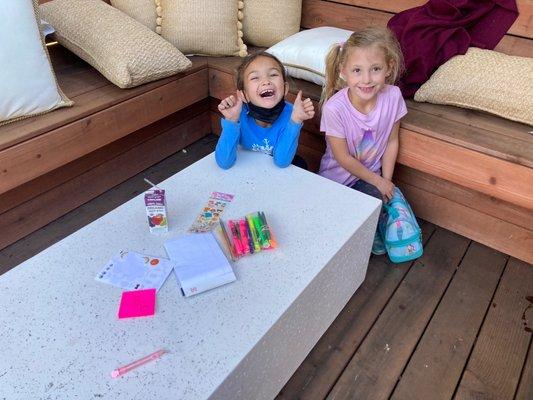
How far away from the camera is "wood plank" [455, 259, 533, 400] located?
1.17 meters

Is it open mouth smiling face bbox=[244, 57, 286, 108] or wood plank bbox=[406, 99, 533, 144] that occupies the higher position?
open mouth smiling face bbox=[244, 57, 286, 108]

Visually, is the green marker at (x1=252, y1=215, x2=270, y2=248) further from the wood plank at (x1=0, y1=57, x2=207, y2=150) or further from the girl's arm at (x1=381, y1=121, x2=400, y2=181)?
the wood plank at (x1=0, y1=57, x2=207, y2=150)

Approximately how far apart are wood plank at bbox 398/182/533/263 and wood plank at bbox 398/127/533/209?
236 millimetres

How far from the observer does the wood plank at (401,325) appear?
1.17 meters

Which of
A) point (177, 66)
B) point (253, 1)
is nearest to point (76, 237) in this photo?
point (177, 66)

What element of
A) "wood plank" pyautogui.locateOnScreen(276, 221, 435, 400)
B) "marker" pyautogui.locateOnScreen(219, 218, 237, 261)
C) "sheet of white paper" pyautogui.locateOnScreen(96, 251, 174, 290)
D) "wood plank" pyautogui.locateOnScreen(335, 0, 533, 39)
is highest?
"wood plank" pyautogui.locateOnScreen(335, 0, 533, 39)

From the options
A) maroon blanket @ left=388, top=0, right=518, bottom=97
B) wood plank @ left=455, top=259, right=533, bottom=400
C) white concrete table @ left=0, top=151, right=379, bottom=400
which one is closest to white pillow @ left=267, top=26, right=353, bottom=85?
maroon blanket @ left=388, top=0, right=518, bottom=97

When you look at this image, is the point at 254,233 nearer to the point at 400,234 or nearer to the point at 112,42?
the point at 400,234

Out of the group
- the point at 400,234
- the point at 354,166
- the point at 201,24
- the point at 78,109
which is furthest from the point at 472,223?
the point at 78,109

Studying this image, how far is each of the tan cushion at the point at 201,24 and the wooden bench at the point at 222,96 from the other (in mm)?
68

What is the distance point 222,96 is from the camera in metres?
1.95

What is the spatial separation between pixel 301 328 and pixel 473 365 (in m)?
0.54

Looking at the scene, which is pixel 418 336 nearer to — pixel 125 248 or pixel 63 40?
pixel 125 248

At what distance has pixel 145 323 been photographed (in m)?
0.86
